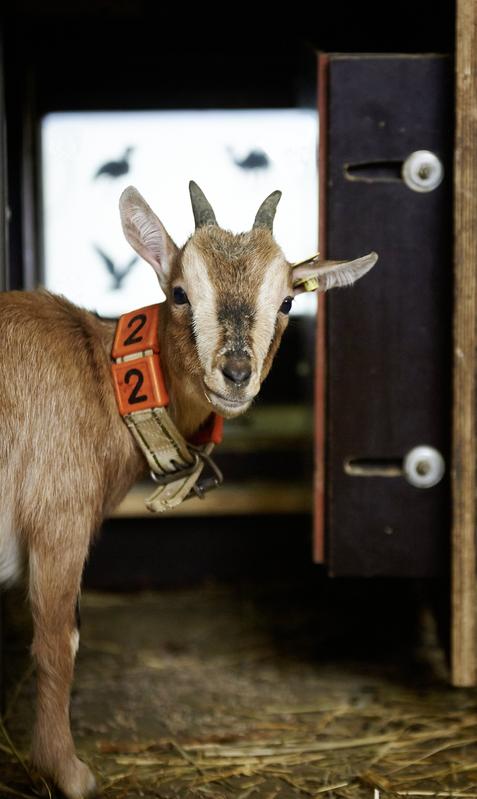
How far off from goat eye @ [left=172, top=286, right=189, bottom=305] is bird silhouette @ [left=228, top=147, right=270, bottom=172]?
2334 mm

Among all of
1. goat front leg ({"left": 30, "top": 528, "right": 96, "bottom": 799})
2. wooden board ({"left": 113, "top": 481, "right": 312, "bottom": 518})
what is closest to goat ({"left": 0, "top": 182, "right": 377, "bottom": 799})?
goat front leg ({"left": 30, "top": 528, "right": 96, "bottom": 799})

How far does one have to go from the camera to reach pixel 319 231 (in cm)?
296

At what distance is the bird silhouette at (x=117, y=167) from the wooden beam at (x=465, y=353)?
2.15 meters

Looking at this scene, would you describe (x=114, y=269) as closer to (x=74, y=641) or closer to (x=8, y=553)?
(x=8, y=553)

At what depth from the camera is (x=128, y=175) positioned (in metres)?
4.53

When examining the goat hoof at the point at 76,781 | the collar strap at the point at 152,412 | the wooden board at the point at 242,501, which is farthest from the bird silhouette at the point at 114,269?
the goat hoof at the point at 76,781

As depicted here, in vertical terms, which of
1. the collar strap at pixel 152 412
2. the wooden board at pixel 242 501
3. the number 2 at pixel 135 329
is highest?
the number 2 at pixel 135 329

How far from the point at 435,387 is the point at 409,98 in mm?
951

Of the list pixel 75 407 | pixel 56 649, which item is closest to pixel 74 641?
pixel 56 649

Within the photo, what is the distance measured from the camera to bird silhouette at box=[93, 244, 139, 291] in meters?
4.54

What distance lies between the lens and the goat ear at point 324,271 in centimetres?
249

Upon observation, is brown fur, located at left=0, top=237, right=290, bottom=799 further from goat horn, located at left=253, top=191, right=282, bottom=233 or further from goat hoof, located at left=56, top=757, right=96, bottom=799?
goat horn, located at left=253, top=191, right=282, bottom=233

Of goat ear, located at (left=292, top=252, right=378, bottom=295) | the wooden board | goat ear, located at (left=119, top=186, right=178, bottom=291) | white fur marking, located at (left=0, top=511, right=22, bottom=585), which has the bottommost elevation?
the wooden board

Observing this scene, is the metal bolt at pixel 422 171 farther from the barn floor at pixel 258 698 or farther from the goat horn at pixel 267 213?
the barn floor at pixel 258 698
